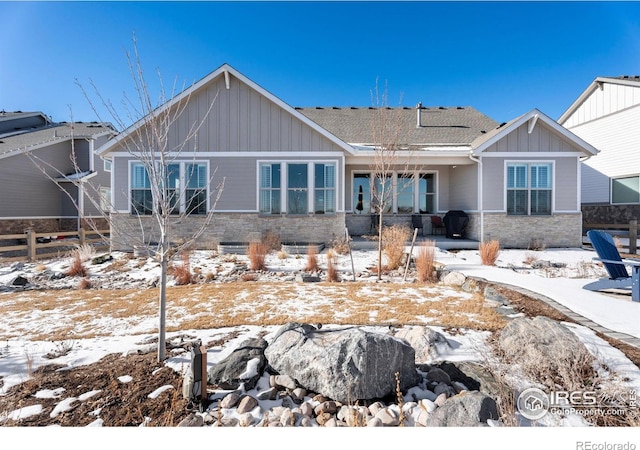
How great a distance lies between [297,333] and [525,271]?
7074mm

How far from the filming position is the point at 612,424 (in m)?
2.17

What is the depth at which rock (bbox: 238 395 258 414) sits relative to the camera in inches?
88.5

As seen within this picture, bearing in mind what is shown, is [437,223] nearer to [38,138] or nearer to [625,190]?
[625,190]

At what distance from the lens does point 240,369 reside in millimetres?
2629

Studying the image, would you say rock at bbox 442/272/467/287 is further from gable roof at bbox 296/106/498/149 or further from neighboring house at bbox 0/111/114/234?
neighboring house at bbox 0/111/114/234

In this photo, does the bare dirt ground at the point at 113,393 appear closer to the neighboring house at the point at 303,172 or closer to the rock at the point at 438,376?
the rock at the point at 438,376

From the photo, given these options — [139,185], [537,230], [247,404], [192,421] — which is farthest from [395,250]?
[139,185]

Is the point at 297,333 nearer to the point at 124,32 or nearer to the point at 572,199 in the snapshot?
the point at 124,32

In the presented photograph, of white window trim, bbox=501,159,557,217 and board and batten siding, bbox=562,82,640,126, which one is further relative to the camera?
board and batten siding, bbox=562,82,640,126

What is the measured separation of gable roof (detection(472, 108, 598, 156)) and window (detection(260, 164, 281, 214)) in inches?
299

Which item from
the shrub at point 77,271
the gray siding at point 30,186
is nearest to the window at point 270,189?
the shrub at point 77,271

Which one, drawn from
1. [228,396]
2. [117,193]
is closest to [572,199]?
[228,396]

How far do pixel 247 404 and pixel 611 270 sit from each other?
7.08 meters

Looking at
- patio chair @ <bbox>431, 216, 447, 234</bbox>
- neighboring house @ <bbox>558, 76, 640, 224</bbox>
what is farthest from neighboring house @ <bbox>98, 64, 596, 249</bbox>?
neighboring house @ <bbox>558, 76, 640, 224</bbox>
